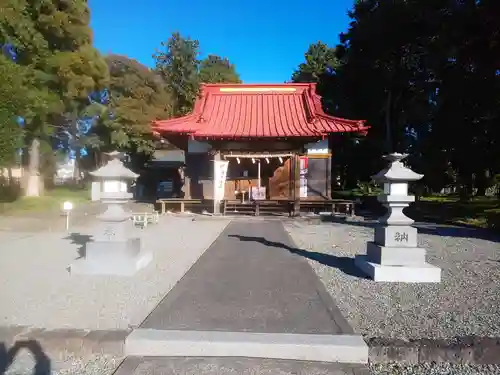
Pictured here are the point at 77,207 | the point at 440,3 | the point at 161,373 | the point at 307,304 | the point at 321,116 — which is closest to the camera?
the point at 161,373

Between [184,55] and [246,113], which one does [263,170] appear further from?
[184,55]

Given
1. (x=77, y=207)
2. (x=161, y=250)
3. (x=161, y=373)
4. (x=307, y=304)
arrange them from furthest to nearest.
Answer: (x=77, y=207) < (x=161, y=250) < (x=307, y=304) < (x=161, y=373)

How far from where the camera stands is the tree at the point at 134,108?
2464 cm

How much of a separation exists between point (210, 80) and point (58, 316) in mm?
34439

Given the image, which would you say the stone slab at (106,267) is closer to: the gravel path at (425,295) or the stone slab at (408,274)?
the gravel path at (425,295)

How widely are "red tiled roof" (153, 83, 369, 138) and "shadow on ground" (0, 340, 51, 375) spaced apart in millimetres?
11468

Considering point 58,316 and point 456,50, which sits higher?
point 456,50

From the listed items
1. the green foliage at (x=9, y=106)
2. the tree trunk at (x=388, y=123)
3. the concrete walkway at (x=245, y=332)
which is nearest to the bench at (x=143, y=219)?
the green foliage at (x=9, y=106)

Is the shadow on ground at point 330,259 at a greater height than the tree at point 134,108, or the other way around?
the tree at point 134,108

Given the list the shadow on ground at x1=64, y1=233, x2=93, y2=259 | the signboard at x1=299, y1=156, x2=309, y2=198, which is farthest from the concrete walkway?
the signboard at x1=299, y1=156, x2=309, y2=198

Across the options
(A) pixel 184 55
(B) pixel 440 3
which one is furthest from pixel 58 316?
(A) pixel 184 55

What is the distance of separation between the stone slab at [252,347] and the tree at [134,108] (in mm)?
22040

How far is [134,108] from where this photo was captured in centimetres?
2494

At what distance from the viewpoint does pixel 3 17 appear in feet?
44.1
